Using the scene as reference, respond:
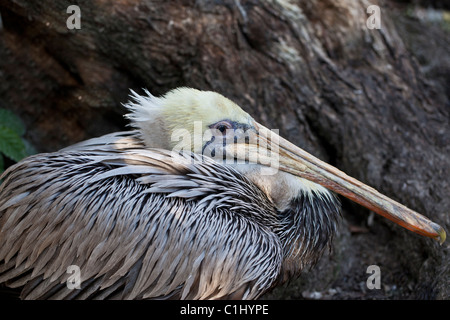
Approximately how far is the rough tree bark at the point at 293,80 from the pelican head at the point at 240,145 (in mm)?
1068

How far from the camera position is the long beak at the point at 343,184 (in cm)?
344

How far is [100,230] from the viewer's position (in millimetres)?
3133

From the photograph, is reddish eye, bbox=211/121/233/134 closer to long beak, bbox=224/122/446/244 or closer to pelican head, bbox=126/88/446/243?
pelican head, bbox=126/88/446/243

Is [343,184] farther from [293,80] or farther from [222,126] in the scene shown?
[293,80]

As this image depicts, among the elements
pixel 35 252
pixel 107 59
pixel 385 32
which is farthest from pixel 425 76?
pixel 35 252

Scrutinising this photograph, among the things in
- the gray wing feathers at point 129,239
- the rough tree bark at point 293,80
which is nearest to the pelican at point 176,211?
the gray wing feathers at point 129,239

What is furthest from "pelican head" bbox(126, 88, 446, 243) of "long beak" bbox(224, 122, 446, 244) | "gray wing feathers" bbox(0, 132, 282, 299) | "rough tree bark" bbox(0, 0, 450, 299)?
"rough tree bark" bbox(0, 0, 450, 299)

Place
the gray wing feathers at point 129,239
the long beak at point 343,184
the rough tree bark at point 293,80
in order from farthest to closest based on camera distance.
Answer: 1. the rough tree bark at point 293,80
2. the long beak at point 343,184
3. the gray wing feathers at point 129,239

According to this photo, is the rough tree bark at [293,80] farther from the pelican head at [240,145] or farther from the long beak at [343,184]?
the pelican head at [240,145]

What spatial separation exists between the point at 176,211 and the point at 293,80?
7.12ft

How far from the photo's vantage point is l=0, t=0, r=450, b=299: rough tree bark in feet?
14.8

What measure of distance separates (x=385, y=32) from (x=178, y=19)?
2.15m

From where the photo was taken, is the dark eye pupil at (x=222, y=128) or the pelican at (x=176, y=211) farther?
the dark eye pupil at (x=222, y=128)

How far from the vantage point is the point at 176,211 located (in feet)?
10.5
